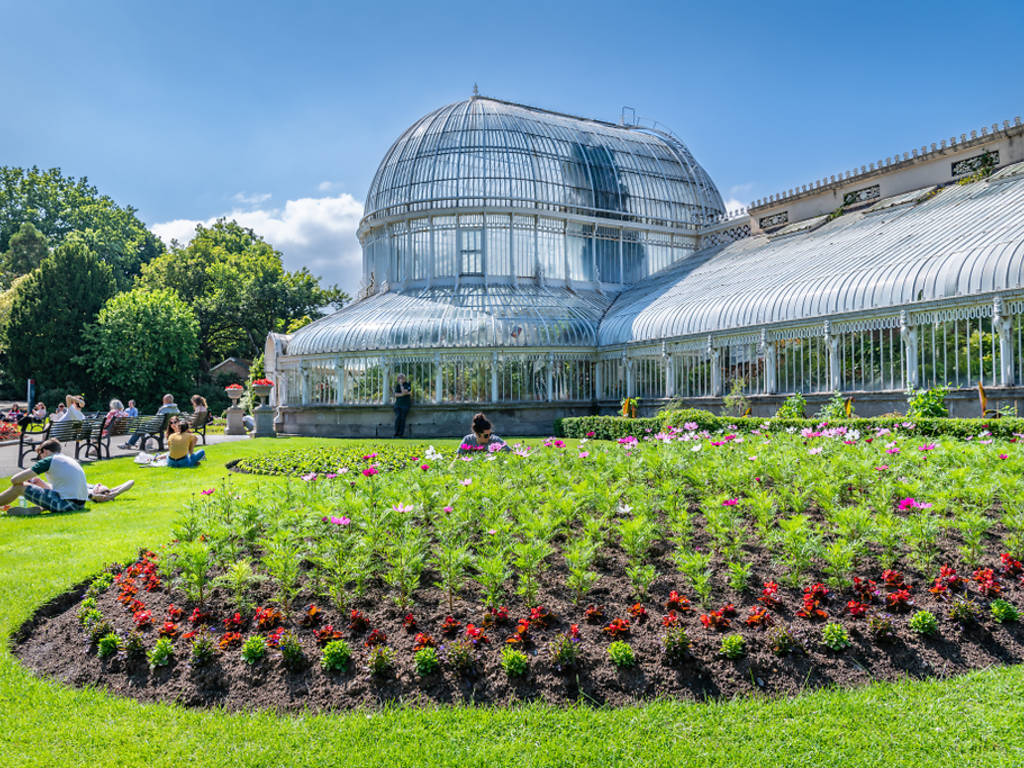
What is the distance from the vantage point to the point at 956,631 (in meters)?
4.52

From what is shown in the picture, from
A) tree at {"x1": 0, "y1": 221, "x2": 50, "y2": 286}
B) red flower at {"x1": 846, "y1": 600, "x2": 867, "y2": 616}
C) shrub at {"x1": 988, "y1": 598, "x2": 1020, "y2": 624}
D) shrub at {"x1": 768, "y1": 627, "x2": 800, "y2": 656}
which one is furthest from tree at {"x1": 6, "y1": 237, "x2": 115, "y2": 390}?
shrub at {"x1": 988, "y1": 598, "x2": 1020, "y2": 624}

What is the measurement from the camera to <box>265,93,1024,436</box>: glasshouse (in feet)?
53.3

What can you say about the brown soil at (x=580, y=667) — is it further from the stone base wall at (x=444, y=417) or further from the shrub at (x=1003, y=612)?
the stone base wall at (x=444, y=417)

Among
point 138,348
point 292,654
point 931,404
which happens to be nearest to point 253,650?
point 292,654

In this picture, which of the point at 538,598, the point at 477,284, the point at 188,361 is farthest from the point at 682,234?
the point at 538,598

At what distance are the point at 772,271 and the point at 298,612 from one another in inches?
788

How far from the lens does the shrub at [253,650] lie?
4.52m

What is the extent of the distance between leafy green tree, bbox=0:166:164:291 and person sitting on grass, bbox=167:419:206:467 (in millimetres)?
53818

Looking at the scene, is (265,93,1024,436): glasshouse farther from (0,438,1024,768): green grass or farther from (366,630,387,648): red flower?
(366,630,387,648): red flower

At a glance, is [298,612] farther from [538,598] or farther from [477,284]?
[477,284]

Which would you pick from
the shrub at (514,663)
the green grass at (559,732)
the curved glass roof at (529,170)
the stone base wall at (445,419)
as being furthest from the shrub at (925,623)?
the curved glass roof at (529,170)

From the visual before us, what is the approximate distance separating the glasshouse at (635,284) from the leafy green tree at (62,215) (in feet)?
131

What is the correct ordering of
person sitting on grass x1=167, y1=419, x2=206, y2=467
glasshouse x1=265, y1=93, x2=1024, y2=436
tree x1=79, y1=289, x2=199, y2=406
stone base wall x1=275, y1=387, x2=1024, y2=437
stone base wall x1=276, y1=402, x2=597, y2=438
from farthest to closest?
1. tree x1=79, y1=289, x2=199, y2=406
2. stone base wall x1=276, y1=402, x2=597, y2=438
3. stone base wall x1=275, y1=387, x2=1024, y2=437
4. glasshouse x1=265, y1=93, x2=1024, y2=436
5. person sitting on grass x1=167, y1=419, x2=206, y2=467

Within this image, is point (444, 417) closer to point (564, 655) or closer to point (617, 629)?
point (617, 629)
